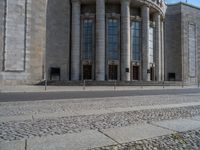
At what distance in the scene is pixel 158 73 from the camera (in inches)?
1938

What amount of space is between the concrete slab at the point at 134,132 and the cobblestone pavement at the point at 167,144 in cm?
20

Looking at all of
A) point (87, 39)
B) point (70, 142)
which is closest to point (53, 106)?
point (70, 142)

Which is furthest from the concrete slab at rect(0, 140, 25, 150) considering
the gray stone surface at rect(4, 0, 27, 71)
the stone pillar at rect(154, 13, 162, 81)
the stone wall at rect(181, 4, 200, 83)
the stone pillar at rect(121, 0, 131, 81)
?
the stone wall at rect(181, 4, 200, 83)

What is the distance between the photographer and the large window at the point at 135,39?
45.7m

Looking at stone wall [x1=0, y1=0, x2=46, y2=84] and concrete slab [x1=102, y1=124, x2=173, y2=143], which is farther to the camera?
stone wall [x1=0, y1=0, x2=46, y2=84]

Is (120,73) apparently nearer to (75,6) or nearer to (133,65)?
(133,65)

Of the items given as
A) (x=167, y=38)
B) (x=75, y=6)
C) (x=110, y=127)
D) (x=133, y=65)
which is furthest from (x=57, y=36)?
(x=110, y=127)

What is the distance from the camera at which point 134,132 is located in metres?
5.85

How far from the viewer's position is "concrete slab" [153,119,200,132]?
20.9ft

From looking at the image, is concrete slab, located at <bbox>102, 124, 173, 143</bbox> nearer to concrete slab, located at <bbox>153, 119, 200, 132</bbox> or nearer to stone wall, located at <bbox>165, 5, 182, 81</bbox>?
concrete slab, located at <bbox>153, 119, 200, 132</bbox>

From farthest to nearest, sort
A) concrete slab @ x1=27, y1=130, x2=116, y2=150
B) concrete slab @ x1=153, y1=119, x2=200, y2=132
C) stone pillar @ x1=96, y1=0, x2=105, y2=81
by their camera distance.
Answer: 1. stone pillar @ x1=96, y1=0, x2=105, y2=81
2. concrete slab @ x1=153, y1=119, x2=200, y2=132
3. concrete slab @ x1=27, y1=130, x2=116, y2=150

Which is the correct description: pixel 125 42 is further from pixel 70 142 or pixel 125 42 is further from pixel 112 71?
pixel 70 142

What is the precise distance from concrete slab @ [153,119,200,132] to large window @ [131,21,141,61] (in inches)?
1523

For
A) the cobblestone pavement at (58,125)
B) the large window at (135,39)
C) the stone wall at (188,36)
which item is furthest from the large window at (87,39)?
the cobblestone pavement at (58,125)
